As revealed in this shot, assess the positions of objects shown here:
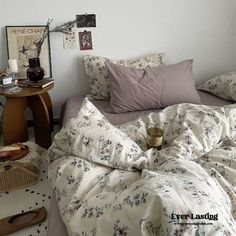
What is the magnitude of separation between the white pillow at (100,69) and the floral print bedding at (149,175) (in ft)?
2.66

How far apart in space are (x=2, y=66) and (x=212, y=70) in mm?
1861

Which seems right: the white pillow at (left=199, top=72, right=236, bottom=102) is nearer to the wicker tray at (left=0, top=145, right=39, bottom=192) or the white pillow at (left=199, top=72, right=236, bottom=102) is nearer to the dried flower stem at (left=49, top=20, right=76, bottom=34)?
the dried flower stem at (left=49, top=20, right=76, bottom=34)

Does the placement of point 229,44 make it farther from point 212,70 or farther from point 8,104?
point 8,104

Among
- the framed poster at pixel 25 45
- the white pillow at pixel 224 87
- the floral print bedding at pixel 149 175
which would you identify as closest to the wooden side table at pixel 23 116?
the framed poster at pixel 25 45

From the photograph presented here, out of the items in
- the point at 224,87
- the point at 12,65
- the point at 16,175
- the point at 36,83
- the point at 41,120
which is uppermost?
the point at 12,65

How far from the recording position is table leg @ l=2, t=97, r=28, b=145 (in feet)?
6.63

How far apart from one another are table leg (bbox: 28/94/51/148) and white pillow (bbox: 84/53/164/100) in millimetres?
427

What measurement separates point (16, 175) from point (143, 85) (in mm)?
1058

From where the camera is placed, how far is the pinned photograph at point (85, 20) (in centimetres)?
230

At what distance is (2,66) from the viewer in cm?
234

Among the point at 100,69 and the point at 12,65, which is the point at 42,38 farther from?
the point at 100,69

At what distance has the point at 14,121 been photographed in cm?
207

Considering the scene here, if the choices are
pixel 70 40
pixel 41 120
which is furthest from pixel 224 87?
pixel 41 120

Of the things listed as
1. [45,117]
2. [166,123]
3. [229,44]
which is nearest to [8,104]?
[45,117]
